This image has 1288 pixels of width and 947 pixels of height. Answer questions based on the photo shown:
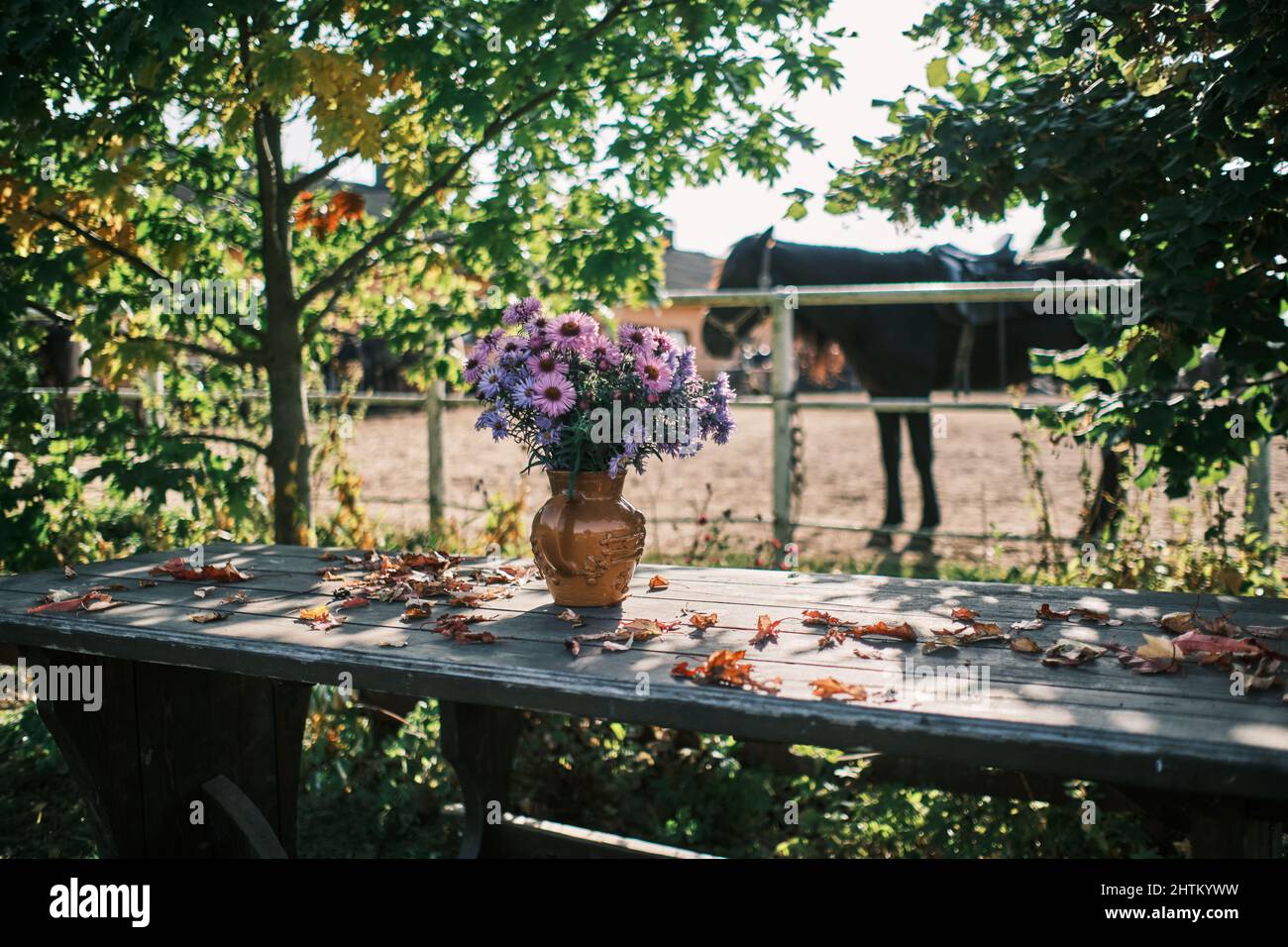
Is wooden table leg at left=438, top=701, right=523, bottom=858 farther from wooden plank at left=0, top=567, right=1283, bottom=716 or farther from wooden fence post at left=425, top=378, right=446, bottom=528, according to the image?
wooden fence post at left=425, top=378, right=446, bottom=528

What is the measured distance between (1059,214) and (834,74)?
0.96 metres

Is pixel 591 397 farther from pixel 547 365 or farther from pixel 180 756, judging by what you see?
pixel 180 756

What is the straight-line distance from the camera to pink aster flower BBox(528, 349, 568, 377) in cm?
191

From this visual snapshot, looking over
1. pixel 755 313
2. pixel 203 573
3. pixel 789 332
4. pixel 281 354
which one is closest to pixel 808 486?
pixel 755 313

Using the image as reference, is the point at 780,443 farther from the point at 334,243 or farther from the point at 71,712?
the point at 71,712

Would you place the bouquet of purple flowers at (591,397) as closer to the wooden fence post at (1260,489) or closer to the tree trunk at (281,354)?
the tree trunk at (281,354)

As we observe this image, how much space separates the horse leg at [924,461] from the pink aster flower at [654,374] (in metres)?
4.86

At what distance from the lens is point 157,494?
10.8ft

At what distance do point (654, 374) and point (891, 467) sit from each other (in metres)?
5.06

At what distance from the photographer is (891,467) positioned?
263 inches

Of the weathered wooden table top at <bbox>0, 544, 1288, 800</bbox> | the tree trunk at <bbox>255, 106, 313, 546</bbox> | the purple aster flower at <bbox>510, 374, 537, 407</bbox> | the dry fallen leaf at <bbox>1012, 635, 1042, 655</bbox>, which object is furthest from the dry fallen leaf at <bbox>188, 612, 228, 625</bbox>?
the tree trunk at <bbox>255, 106, 313, 546</bbox>

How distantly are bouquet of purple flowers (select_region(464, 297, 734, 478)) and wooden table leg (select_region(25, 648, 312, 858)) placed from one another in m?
1.03

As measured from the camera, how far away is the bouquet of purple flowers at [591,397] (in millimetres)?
1891
